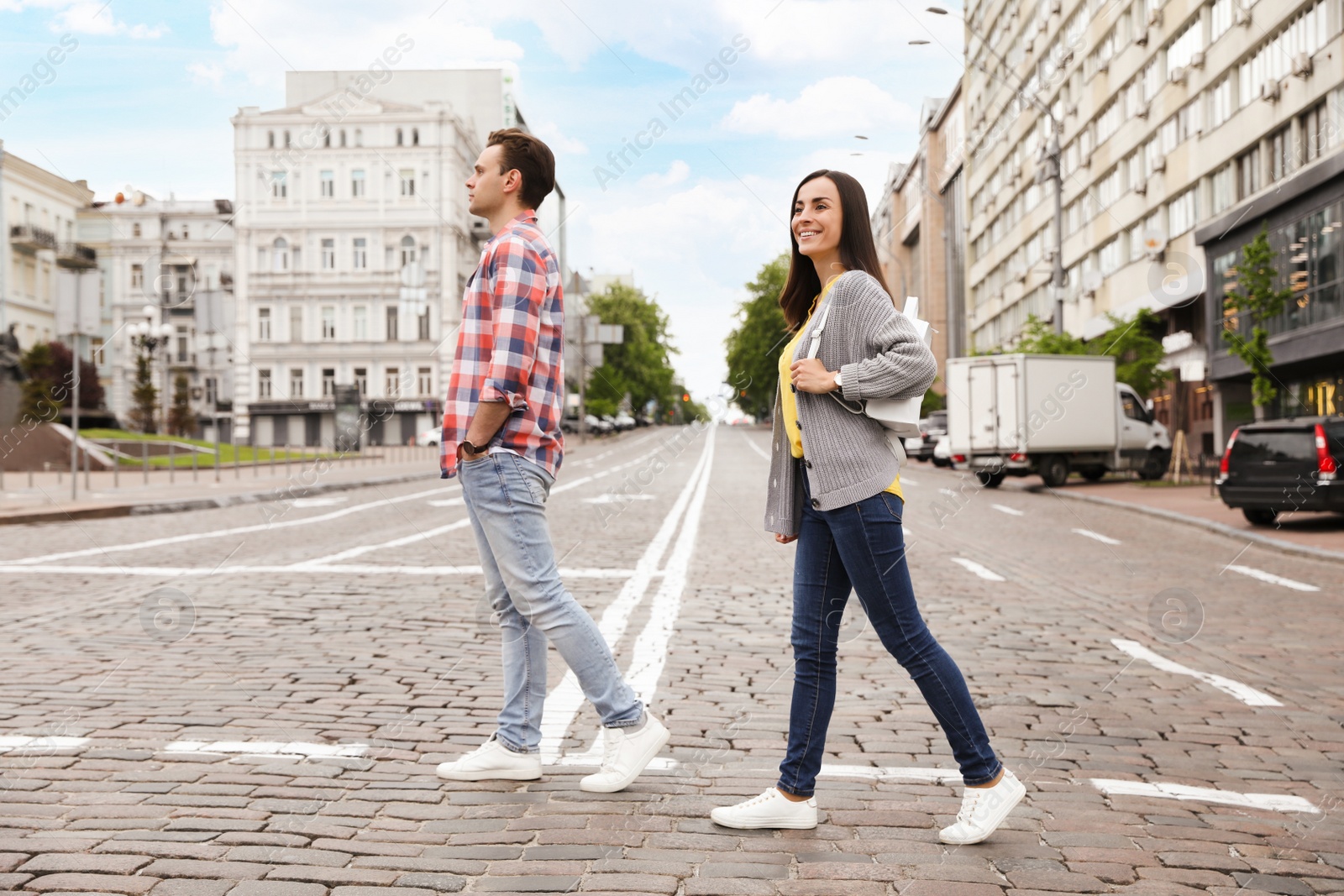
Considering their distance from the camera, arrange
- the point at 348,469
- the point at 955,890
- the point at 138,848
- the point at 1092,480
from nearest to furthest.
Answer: the point at 955,890
the point at 138,848
the point at 1092,480
the point at 348,469

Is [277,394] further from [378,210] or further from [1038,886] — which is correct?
[1038,886]

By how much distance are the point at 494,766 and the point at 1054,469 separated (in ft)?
80.7

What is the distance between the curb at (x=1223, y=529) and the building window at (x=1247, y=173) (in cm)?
1253

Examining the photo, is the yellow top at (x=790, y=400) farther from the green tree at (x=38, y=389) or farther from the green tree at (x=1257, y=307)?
the green tree at (x=38, y=389)

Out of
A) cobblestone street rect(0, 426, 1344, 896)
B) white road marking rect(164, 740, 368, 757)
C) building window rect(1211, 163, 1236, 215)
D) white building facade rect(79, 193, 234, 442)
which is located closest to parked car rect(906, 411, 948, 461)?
building window rect(1211, 163, 1236, 215)

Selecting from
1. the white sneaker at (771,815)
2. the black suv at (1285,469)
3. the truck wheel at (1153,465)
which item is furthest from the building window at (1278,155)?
the white sneaker at (771,815)

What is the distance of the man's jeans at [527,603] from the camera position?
376cm

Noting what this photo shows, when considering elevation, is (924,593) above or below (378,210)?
below

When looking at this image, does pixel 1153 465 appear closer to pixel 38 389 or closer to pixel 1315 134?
pixel 1315 134

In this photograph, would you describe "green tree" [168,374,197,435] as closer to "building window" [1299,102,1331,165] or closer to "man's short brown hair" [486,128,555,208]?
"building window" [1299,102,1331,165]

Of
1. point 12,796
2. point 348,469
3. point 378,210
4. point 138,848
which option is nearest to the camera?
point 138,848

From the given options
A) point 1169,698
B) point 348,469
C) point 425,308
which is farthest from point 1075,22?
point 1169,698

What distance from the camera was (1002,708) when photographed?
205 inches

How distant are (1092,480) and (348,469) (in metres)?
20.4
